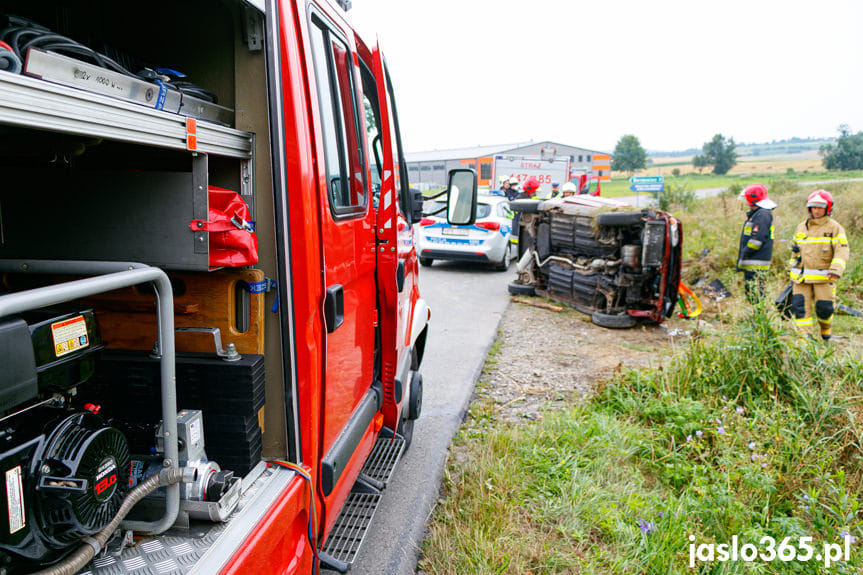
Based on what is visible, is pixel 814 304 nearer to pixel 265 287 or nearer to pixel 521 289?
pixel 521 289

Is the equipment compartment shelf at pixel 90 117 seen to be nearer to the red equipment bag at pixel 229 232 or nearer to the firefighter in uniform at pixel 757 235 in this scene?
the red equipment bag at pixel 229 232

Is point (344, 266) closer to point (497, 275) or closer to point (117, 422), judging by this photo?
point (117, 422)

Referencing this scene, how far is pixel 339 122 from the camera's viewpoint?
263cm

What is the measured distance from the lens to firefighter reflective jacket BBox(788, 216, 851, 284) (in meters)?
6.61

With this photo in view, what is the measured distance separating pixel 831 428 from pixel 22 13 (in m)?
5.03

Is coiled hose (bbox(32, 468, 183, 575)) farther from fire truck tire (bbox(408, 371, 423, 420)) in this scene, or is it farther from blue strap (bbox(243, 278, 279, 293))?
fire truck tire (bbox(408, 371, 423, 420))

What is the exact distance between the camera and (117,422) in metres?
1.88

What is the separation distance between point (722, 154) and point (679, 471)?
228ft

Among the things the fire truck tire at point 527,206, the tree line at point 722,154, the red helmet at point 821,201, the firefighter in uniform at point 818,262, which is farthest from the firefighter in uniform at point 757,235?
the tree line at point 722,154

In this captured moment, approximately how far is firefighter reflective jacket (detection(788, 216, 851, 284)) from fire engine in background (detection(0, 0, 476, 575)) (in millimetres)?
6645

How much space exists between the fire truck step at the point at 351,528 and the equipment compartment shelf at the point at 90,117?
1837 millimetres

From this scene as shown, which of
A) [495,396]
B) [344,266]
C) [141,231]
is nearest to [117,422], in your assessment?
[141,231]

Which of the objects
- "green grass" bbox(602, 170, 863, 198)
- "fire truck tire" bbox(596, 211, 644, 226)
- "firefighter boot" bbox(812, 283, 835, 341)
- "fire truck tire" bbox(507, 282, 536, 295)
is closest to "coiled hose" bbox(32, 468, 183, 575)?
"fire truck tire" bbox(596, 211, 644, 226)

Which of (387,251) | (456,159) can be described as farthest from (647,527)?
(456,159)
